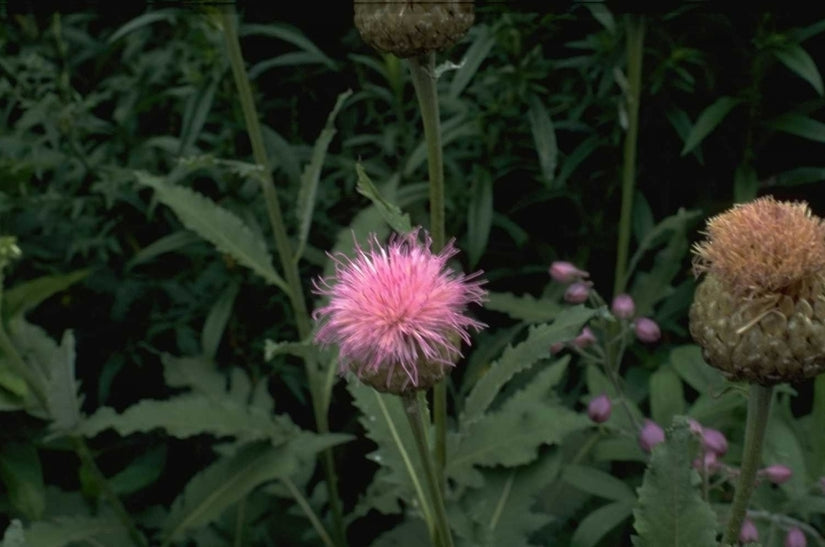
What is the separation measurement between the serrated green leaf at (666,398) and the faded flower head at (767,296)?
101cm

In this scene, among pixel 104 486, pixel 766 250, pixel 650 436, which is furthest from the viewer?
pixel 104 486

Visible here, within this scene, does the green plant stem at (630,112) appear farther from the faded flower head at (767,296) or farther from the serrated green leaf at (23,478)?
the serrated green leaf at (23,478)

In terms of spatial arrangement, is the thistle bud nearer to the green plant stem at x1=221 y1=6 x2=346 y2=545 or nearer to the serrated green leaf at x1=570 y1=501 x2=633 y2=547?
the green plant stem at x1=221 y1=6 x2=346 y2=545

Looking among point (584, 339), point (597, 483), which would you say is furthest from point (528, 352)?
point (597, 483)

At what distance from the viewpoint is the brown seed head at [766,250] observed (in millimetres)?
1499

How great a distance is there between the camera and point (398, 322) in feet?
5.01

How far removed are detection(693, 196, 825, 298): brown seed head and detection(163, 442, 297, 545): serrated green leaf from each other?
4.56 feet

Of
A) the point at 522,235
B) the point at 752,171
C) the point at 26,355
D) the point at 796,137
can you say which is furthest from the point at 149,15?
the point at 796,137

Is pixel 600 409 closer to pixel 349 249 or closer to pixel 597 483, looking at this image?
pixel 597 483

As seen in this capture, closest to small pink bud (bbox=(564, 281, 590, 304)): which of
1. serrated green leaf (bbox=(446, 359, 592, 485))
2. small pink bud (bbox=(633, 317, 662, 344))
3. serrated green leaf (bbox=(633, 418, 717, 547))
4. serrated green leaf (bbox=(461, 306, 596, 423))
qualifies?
small pink bud (bbox=(633, 317, 662, 344))

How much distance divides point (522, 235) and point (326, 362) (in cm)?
76

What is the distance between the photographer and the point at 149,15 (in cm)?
301

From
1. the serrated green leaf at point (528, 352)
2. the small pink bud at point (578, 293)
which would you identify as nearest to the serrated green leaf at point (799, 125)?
the small pink bud at point (578, 293)

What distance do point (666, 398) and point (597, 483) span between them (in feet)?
0.91
